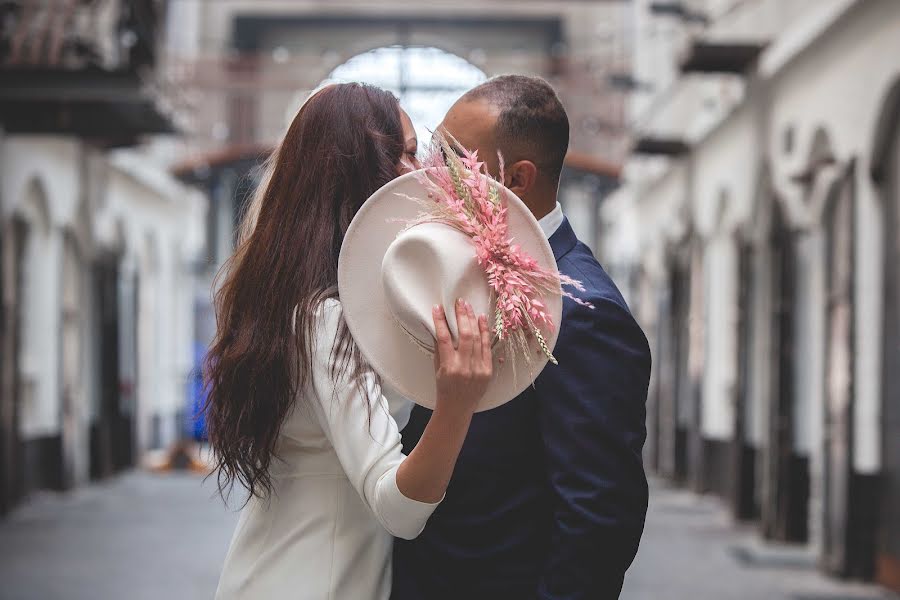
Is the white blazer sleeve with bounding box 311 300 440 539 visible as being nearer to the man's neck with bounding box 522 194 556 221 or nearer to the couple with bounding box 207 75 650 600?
the couple with bounding box 207 75 650 600

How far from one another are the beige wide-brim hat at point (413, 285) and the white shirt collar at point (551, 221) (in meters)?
0.38

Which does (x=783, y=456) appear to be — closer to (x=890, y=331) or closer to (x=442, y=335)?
(x=890, y=331)

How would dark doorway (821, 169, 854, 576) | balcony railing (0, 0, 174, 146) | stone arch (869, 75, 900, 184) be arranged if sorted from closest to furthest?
stone arch (869, 75, 900, 184) < dark doorway (821, 169, 854, 576) < balcony railing (0, 0, 174, 146)

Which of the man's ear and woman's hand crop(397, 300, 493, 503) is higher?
the man's ear

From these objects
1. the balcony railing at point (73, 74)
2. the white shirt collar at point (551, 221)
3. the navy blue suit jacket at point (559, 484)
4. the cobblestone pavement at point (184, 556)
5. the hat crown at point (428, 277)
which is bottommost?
the cobblestone pavement at point (184, 556)

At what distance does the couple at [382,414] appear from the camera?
2285 millimetres

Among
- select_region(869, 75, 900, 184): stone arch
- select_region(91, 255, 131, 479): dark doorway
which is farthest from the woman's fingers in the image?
select_region(91, 255, 131, 479): dark doorway

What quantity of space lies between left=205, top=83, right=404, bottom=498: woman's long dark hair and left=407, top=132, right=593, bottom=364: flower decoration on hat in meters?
0.28

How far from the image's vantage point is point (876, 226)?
922 cm

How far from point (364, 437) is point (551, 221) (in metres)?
0.61

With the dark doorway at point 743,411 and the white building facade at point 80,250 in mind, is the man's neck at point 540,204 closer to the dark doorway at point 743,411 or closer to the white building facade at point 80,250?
the white building facade at point 80,250

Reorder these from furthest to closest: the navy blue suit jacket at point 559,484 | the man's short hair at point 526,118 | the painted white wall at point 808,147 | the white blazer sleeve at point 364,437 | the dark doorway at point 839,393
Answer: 1. the dark doorway at point 839,393
2. the painted white wall at point 808,147
3. the man's short hair at point 526,118
4. the navy blue suit jacket at point 559,484
5. the white blazer sleeve at point 364,437

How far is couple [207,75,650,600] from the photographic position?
2285 mm

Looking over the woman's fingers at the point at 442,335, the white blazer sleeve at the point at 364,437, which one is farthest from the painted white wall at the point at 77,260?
the woman's fingers at the point at 442,335
